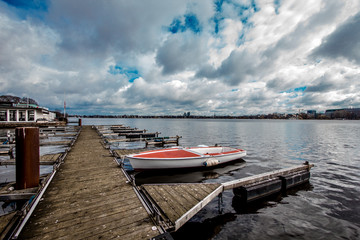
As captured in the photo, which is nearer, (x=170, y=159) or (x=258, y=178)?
(x=258, y=178)

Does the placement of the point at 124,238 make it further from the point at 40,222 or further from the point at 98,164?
the point at 98,164

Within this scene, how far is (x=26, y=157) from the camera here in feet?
22.9

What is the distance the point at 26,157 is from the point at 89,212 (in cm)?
403

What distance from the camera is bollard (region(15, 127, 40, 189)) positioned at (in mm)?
6909

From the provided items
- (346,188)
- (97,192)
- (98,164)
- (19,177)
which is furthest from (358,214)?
(19,177)

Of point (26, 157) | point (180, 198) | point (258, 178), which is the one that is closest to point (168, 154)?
point (258, 178)

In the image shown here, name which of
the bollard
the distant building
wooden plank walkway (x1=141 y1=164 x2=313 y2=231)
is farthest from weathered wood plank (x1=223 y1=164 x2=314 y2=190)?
the distant building

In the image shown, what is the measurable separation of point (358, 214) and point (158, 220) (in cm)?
1034

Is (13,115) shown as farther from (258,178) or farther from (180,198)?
(258,178)

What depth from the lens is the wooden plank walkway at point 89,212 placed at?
4.57m

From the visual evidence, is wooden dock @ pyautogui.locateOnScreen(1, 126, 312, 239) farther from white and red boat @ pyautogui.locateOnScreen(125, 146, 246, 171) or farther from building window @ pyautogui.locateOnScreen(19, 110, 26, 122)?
building window @ pyautogui.locateOnScreen(19, 110, 26, 122)

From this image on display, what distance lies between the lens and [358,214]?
8.35 metres

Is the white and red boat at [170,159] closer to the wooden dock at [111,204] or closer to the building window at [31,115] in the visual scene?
the wooden dock at [111,204]

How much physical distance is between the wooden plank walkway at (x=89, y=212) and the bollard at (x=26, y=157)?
870 mm
